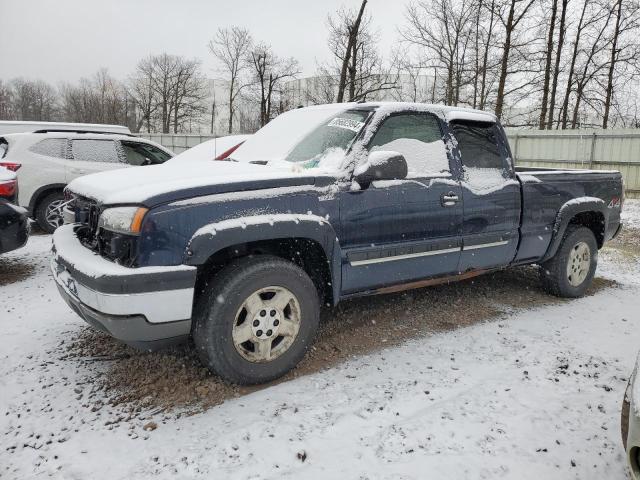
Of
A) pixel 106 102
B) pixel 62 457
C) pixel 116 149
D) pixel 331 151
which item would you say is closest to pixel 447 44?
pixel 116 149

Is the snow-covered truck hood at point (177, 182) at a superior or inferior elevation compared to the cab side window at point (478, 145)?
inferior

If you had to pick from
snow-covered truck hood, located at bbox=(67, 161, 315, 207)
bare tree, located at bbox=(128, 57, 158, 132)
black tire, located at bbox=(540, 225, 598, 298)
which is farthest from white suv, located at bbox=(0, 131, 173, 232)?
bare tree, located at bbox=(128, 57, 158, 132)

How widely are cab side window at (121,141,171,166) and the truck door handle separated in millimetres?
6622

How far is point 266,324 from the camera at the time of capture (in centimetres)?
315

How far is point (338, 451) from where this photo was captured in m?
2.55

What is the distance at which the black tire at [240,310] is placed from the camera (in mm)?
2957

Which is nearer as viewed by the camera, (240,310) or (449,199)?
(240,310)

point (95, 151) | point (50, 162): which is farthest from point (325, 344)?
point (95, 151)

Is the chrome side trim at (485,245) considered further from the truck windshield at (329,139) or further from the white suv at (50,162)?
the white suv at (50,162)

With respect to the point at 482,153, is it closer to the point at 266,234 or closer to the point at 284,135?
the point at 284,135

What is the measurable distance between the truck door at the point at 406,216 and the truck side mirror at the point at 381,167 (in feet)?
0.38

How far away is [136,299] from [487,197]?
2.98 metres

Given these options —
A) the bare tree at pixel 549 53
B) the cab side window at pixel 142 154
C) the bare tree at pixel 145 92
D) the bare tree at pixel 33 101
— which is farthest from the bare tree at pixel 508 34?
the bare tree at pixel 33 101

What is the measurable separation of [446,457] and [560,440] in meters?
0.68
